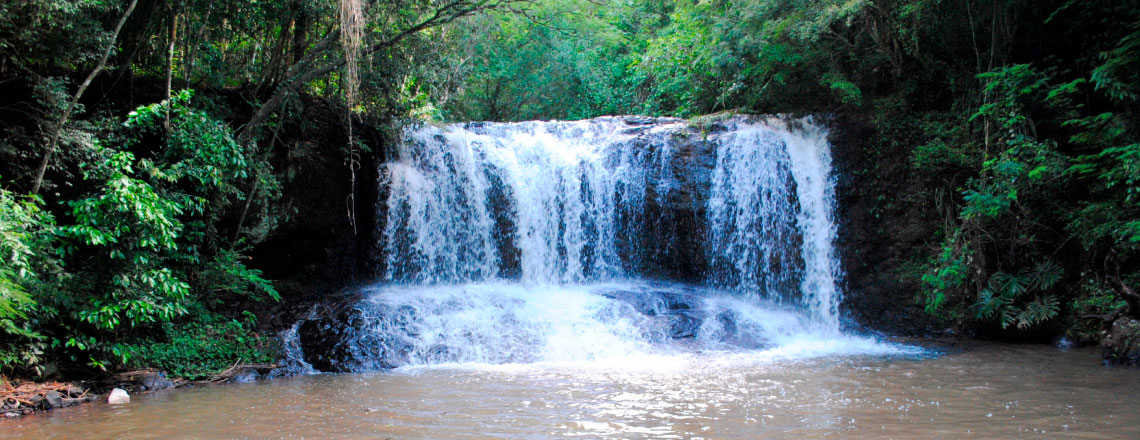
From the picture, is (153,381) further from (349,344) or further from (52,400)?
(349,344)

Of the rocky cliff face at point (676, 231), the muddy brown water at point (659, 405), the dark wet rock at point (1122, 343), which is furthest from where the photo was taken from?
the rocky cliff face at point (676, 231)

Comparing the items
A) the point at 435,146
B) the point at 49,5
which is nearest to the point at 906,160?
the point at 435,146

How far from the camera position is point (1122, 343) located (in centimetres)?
747

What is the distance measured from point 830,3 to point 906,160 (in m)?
3.03

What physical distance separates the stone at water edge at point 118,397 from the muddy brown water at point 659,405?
0.15m

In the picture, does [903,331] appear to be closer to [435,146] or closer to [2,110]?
[435,146]

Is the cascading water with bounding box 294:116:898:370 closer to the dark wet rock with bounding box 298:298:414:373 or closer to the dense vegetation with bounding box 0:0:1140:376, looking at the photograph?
the dense vegetation with bounding box 0:0:1140:376

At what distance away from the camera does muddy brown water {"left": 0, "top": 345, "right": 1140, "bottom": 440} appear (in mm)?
4703

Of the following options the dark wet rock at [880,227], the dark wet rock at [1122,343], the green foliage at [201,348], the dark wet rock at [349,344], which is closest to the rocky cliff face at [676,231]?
the dark wet rock at [880,227]

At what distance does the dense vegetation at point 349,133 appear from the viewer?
22.7 ft

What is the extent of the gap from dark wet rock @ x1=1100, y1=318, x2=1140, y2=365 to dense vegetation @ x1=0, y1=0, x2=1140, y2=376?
373 millimetres

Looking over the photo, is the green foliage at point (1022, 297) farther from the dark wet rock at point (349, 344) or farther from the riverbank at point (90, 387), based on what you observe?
the riverbank at point (90, 387)

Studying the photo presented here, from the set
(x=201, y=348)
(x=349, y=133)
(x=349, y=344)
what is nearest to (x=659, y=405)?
(x=349, y=344)

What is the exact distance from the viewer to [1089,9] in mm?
9680
